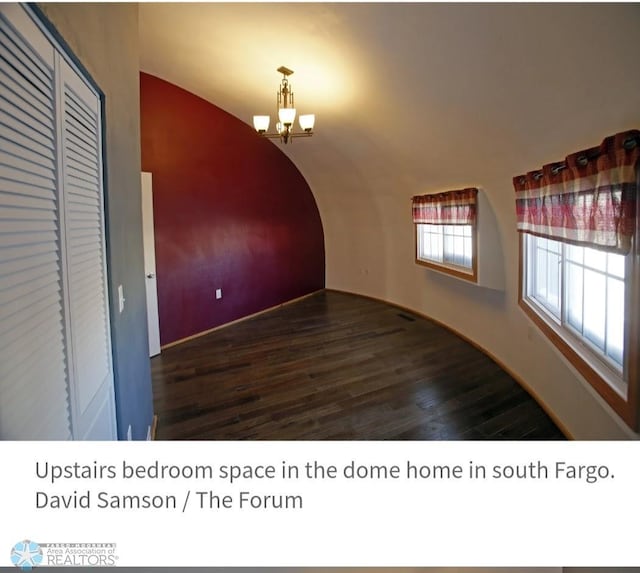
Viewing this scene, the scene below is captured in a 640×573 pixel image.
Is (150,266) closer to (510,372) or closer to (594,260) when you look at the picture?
(510,372)

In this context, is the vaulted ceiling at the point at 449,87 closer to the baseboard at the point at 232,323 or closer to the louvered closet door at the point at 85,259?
the louvered closet door at the point at 85,259

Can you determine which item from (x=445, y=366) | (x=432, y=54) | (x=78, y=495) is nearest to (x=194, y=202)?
(x=432, y=54)

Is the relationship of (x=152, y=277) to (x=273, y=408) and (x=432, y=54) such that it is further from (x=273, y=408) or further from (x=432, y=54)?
(x=432, y=54)

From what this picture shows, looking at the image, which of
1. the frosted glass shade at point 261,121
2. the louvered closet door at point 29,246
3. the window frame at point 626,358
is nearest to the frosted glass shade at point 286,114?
the frosted glass shade at point 261,121

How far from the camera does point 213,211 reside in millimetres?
4336

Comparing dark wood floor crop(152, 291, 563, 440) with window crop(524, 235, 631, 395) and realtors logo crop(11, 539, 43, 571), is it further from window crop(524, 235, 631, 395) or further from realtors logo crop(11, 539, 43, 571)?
realtors logo crop(11, 539, 43, 571)

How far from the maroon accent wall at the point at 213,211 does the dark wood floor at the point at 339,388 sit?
553 millimetres

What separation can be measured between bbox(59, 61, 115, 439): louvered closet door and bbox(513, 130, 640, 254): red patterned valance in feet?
6.04

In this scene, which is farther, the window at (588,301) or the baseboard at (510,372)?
the baseboard at (510,372)

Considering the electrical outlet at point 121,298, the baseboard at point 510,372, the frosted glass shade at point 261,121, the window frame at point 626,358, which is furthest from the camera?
the frosted glass shade at point 261,121

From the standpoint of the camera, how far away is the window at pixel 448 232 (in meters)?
3.32

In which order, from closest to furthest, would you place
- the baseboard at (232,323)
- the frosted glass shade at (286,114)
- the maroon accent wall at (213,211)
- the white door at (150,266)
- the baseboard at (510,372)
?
the baseboard at (510,372) < the frosted glass shade at (286,114) < the white door at (150,266) < the maroon accent wall at (213,211) < the baseboard at (232,323)

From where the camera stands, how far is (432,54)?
82.0 inches

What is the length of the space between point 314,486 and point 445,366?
8.69ft
